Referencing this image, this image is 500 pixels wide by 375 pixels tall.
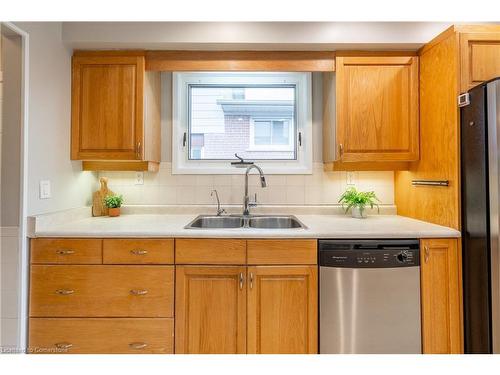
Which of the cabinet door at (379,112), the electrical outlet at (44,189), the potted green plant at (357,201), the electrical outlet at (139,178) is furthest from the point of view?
the electrical outlet at (139,178)

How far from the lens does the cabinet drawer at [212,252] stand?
1.73m

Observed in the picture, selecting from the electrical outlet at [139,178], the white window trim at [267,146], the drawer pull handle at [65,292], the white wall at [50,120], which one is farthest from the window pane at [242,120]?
the drawer pull handle at [65,292]

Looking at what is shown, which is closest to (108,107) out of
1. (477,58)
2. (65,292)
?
(65,292)

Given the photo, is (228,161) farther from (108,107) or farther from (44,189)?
(44,189)

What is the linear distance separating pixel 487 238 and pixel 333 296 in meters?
0.83

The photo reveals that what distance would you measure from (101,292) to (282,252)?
1021mm

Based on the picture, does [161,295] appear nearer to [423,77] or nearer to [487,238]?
[487,238]

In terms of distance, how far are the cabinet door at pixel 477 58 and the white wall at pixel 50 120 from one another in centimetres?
241

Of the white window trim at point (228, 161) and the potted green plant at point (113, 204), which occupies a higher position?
the white window trim at point (228, 161)

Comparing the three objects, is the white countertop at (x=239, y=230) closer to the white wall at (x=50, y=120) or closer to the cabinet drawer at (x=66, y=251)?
the cabinet drawer at (x=66, y=251)

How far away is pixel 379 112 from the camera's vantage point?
6.88ft

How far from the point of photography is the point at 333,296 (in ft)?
5.60

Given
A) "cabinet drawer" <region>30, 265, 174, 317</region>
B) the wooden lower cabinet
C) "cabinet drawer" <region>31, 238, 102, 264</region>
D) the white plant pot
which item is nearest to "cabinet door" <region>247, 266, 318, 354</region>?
the wooden lower cabinet

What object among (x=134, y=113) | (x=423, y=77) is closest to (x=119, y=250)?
(x=134, y=113)
